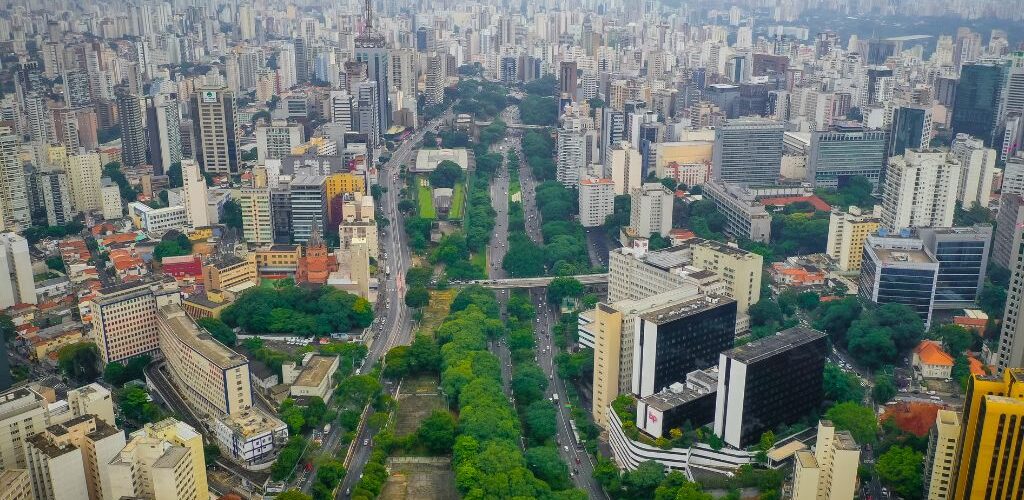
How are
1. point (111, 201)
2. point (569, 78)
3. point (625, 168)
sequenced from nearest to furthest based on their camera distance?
point (111, 201)
point (625, 168)
point (569, 78)

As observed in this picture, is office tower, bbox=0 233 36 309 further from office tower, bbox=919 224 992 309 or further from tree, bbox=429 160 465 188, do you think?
office tower, bbox=919 224 992 309

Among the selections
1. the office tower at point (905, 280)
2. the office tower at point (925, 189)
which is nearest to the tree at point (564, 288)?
the office tower at point (905, 280)

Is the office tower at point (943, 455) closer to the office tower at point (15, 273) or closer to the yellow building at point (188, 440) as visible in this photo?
the yellow building at point (188, 440)

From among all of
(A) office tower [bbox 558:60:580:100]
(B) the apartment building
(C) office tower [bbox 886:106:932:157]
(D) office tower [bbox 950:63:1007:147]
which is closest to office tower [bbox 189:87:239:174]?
(B) the apartment building

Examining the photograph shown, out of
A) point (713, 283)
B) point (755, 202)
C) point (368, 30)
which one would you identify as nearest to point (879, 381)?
point (713, 283)

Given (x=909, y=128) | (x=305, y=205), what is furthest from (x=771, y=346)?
(x=909, y=128)

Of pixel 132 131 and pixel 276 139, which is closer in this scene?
pixel 132 131

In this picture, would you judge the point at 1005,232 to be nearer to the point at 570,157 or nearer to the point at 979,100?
the point at 570,157
